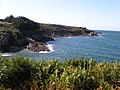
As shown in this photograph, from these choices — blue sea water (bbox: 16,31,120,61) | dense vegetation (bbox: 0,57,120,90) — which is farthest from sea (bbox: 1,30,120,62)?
dense vegetation (bbox: 0,57,120,90)

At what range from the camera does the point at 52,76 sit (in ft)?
36.9

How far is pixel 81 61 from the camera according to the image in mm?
13883

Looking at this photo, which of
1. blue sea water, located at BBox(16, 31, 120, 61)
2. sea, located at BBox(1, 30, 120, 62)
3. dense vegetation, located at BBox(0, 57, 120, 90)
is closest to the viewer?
dense vegetation, located at BBox(0, 57, 120, 90)

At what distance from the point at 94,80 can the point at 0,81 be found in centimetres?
387

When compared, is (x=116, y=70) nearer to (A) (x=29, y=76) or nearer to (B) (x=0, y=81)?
(A) (x=29, y=76)

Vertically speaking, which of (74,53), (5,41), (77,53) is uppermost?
(5,41)

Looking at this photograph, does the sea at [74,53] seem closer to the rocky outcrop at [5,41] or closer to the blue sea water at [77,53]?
the blue sea water at [77,53]

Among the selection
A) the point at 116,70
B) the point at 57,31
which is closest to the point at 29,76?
the point at 116,70

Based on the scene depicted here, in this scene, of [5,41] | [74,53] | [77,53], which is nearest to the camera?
[5,41]

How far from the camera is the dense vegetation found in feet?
34.2

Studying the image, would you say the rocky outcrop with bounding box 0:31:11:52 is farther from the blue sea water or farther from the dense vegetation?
the dense vegetation


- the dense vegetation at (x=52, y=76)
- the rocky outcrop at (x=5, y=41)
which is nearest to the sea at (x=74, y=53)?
the rocky outcrop at (x=5, y=41)

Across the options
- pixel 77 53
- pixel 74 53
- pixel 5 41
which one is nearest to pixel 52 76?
pixel 5 41

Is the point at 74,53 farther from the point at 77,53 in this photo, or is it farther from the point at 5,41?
the point at 5,41
